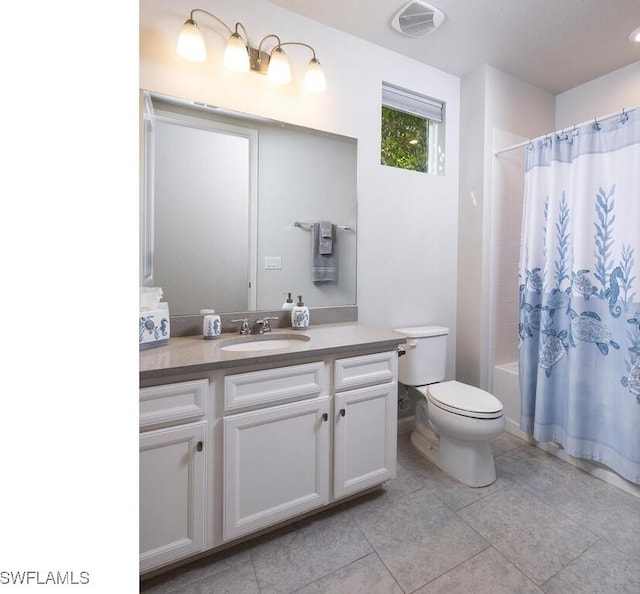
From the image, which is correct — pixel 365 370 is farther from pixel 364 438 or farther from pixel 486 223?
pixel 486 223

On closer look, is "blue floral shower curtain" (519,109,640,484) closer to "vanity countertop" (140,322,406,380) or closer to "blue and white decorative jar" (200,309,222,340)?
"vanity countertop" (140,322,406,380)

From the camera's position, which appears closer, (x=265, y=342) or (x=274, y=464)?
(x=274, y=464)

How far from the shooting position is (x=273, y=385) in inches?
50.3

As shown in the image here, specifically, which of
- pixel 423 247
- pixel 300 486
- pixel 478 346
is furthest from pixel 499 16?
pixel 300 486

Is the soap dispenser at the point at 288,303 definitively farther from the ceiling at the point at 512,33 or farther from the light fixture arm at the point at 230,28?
the ceiling at the point at 512,33

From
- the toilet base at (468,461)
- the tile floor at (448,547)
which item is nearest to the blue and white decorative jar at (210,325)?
the tile floor at (448,547)

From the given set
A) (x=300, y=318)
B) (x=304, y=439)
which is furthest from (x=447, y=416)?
(x=300, y=318)

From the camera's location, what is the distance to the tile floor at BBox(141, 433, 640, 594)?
3.87ft

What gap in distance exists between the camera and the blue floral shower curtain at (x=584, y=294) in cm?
163

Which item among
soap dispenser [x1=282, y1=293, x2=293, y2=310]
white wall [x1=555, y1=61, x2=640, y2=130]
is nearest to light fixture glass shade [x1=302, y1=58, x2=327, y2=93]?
soap dispenser [x1=282, y1=293, x2=293, y2=310]

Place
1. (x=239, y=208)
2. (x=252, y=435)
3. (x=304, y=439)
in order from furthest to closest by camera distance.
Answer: (x=239, y=208), (x=304, y=439), (x=252, y=435)

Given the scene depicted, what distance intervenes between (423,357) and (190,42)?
2.09 metres

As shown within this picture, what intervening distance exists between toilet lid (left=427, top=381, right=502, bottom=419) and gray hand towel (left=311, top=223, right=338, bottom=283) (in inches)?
35.3
